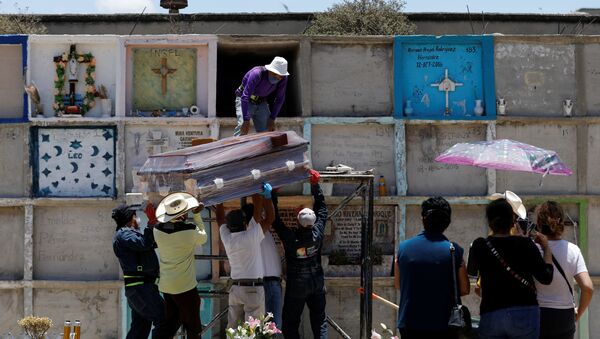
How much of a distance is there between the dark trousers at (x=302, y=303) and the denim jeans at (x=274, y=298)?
9cm

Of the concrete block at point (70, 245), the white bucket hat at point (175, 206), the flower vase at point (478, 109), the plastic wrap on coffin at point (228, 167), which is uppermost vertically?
the flower vase at point (478, 109)

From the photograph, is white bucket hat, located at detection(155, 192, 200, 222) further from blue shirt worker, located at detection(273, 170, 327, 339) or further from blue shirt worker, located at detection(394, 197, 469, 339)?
blue shirt worker, located at detection(394, 197, 469, 339)

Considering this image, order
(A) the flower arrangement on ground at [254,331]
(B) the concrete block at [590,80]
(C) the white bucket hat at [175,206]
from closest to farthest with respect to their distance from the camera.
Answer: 1. (A) the flower arrangement on ground at [254,331]
2. (C) the white bucket hat at [175,206]
3. (B) the concrete block at [590,80]

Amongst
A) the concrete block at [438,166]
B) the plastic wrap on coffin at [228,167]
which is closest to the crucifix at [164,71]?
the plastic wrap on coffin at [228,167]

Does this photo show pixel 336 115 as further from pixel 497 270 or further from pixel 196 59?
pixel 497 270

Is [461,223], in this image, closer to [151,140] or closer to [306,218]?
[306,218]

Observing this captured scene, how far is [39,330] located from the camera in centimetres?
1208

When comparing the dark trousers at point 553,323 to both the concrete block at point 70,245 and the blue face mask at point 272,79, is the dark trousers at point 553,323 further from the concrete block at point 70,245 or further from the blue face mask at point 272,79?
the concrete block at point 70,245

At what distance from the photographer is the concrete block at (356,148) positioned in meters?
13.2

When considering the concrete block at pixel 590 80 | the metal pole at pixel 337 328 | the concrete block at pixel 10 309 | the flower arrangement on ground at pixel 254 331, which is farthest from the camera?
the concrete block at pixel 590 80

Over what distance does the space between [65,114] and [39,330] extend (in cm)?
262

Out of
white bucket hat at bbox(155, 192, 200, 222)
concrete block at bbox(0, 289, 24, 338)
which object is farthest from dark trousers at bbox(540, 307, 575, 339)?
concrete block at bbox(0, 289, 24, 338)

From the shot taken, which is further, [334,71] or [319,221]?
[334,71]

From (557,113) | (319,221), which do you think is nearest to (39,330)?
(319,221)
